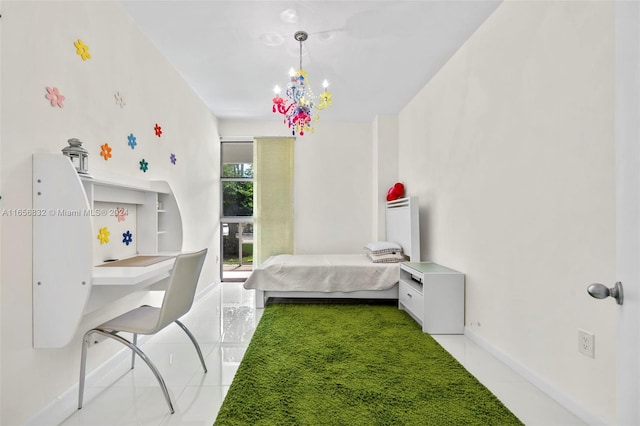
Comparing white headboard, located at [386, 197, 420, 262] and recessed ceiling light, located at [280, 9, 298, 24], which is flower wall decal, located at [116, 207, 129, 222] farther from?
white headboard, located at [386, 197, 420, 262]

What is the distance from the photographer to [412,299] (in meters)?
3.11

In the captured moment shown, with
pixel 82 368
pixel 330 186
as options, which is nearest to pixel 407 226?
pixel 330 186

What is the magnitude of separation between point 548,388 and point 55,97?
10.4 feet

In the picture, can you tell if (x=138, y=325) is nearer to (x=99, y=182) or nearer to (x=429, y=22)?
(x=99, y=182)

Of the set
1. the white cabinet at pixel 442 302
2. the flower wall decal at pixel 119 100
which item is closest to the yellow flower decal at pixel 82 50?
the flower wall decal at pixel 119 100

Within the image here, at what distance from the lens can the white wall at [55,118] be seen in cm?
144

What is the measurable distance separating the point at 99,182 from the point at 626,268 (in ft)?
7.68

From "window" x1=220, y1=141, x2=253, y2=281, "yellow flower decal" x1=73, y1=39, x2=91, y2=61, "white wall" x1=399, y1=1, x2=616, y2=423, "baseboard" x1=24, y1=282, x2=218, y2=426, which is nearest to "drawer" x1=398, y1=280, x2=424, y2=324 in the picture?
"white wall" x1=399, y1=1, x2=616, y2=423

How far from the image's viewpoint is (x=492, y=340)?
2.37 m

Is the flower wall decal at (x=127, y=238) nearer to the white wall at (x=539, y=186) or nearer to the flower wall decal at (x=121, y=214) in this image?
the flower wall decal at (x=121, y=214)

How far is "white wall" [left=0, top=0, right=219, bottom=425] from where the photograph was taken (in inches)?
56.6

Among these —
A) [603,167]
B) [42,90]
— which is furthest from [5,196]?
[603,167]

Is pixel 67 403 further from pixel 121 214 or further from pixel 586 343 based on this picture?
pixel 586 343

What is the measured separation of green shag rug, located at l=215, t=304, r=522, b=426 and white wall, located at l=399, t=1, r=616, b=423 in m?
0.46
